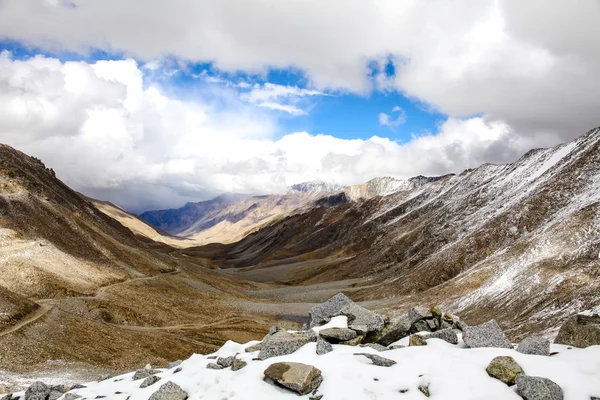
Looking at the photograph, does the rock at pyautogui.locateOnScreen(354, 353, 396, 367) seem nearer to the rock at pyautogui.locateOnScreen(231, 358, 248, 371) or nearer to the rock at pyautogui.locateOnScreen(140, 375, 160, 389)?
the rock at pyautogui.locateOnScreen(231, 358, 248, 371)

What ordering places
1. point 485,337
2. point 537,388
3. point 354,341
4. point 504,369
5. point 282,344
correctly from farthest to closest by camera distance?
point 354,341 → point 282,344 → point 485,337 → point 504,369 → point 537,388

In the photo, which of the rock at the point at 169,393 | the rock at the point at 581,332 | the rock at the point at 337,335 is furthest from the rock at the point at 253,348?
the rock at the point at 581,332

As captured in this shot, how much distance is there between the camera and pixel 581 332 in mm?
16281

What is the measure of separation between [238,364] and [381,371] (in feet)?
20.7

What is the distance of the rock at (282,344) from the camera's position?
18578 mm

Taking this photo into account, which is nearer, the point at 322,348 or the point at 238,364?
the point at 238,364

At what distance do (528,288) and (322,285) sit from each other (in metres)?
84.6

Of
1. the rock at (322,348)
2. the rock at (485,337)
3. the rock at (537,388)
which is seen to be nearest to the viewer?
the rock at (537,388)

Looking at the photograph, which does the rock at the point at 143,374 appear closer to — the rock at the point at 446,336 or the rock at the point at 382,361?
the rock at the point at 382,361

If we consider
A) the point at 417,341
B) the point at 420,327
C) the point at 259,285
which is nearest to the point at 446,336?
the point at 417,341

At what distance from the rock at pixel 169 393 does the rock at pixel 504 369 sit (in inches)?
456

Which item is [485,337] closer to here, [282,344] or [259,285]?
[282,344]

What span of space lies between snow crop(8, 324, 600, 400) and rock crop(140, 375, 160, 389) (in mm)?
265

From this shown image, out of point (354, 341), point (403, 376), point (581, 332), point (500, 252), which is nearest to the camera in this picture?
point (403, 376)
